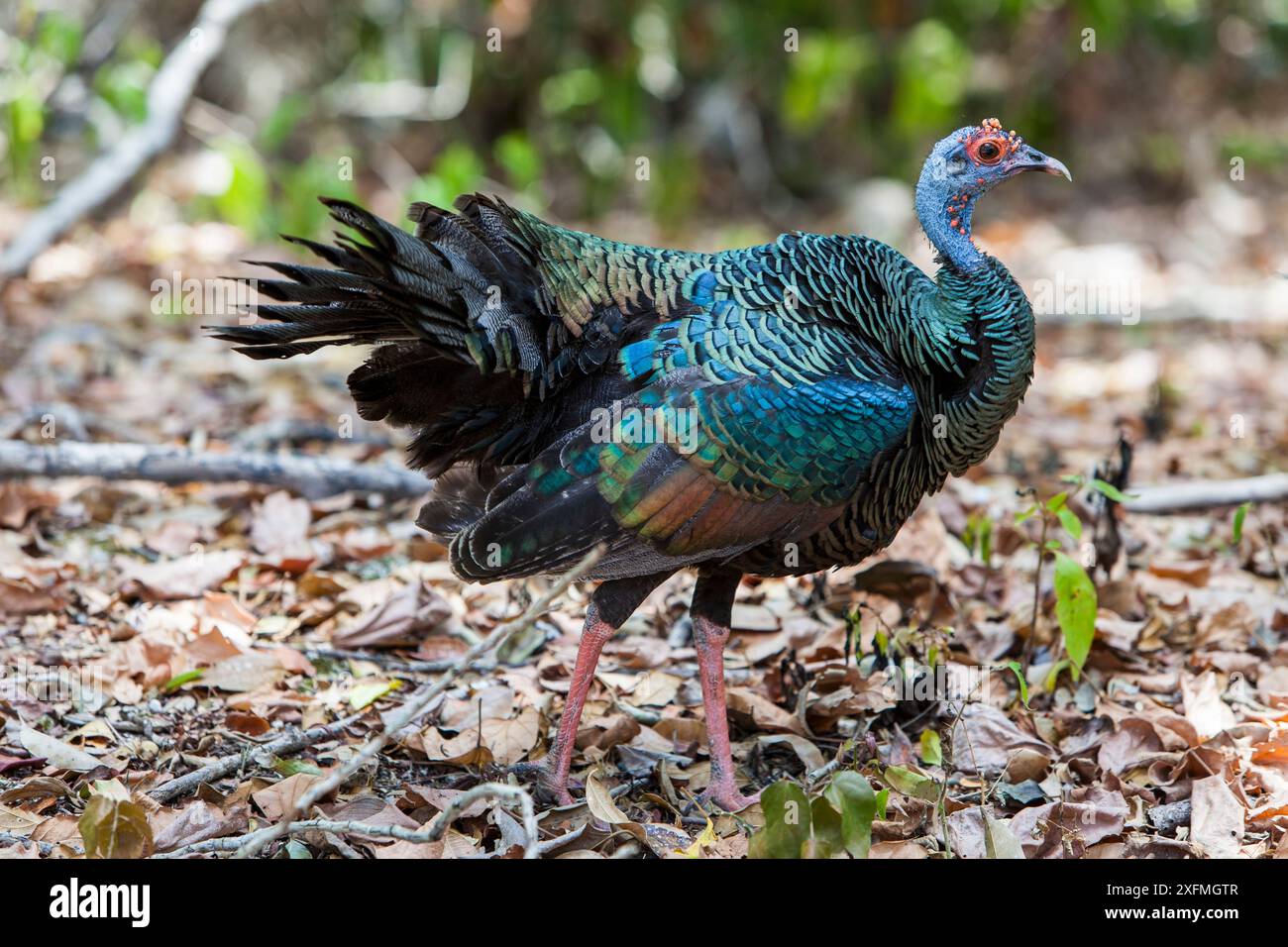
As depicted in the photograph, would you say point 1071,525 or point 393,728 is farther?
point 1071,525

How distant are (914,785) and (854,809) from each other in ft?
1.90

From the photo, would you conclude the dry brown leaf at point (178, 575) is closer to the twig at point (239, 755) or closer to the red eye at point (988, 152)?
the twig at point (239, 755)

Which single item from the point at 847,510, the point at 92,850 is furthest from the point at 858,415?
the point at 92,850

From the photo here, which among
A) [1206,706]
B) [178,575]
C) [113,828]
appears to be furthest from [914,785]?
[178,575]

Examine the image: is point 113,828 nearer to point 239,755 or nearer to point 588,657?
point 239,755

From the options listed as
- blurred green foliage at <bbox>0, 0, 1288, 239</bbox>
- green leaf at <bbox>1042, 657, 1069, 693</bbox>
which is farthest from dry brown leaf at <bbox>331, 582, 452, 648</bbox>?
blurred green foliage at <bbox>0, 0, 1288, 239</bbox>

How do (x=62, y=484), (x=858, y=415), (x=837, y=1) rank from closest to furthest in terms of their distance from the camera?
(x=858, y=415)
(x=62, y=484)
(x=837, y=1)

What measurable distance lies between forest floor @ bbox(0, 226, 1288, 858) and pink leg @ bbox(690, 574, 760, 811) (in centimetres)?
11

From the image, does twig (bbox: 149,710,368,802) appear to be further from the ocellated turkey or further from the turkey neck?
the turkey neck

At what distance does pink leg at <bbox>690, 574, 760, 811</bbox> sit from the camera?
402 centimetres

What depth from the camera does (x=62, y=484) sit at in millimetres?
5613

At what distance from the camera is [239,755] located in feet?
12.9
